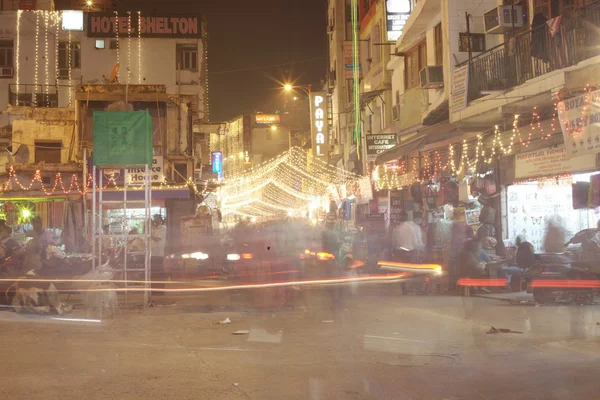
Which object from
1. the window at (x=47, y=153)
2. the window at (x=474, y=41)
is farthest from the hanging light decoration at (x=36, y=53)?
the window at (x=474, y=41)

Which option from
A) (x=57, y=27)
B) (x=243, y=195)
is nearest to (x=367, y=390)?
(x=57, y=27)

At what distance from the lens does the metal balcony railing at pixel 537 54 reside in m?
13.1

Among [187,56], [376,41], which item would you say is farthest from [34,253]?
[187,56]

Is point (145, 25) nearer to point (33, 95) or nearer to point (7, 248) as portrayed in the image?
point (33, 95)

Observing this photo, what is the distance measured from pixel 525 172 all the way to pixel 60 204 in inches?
855

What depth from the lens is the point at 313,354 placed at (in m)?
8.86

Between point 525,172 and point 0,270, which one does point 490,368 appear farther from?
point 0,270

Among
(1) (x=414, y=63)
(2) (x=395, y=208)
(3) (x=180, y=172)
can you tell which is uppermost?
(1) (x=414, y=63)

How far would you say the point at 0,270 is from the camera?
1576 centimetres

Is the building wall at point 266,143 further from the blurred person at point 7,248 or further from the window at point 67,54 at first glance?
the blurred person at point 7,248

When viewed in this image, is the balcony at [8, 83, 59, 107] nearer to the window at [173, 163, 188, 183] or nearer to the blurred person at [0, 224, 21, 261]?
the window at [173, 163, 188, 183]

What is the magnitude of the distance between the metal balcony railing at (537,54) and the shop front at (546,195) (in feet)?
6.59

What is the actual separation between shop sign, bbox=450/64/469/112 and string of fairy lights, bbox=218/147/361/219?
27789 millimetres

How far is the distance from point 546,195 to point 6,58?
34721 mm
